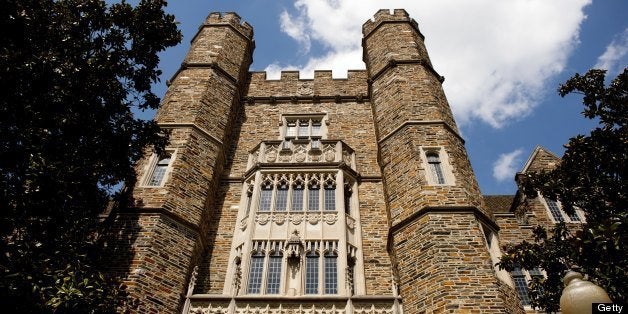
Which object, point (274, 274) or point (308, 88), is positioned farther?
point (308, 88)

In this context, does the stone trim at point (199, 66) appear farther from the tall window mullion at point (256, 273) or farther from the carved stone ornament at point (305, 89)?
the tall window mullion at point (256, 273)

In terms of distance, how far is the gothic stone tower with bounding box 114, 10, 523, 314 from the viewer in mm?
8859

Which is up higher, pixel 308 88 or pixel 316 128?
pixel 308 88

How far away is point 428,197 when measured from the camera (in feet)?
33.3

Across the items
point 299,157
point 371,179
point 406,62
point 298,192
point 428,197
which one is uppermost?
point 406,62

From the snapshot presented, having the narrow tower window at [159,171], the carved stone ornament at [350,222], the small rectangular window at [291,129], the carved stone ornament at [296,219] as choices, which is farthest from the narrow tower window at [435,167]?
the narrow tower window at [159,171]

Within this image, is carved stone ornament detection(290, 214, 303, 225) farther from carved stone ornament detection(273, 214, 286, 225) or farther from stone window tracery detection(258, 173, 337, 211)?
stone window tracery detection(258, 173, 337, 211)

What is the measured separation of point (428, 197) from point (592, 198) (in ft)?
10.9

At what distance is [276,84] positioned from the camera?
60.6ft

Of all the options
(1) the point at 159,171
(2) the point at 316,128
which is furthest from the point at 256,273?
(2) the point at 316,128

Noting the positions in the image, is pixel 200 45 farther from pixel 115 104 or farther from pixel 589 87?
pixel 589 87

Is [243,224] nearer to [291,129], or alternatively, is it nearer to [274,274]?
[274,274]

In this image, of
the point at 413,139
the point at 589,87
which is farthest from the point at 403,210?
the point at 589,87

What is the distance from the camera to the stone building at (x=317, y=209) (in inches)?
349
